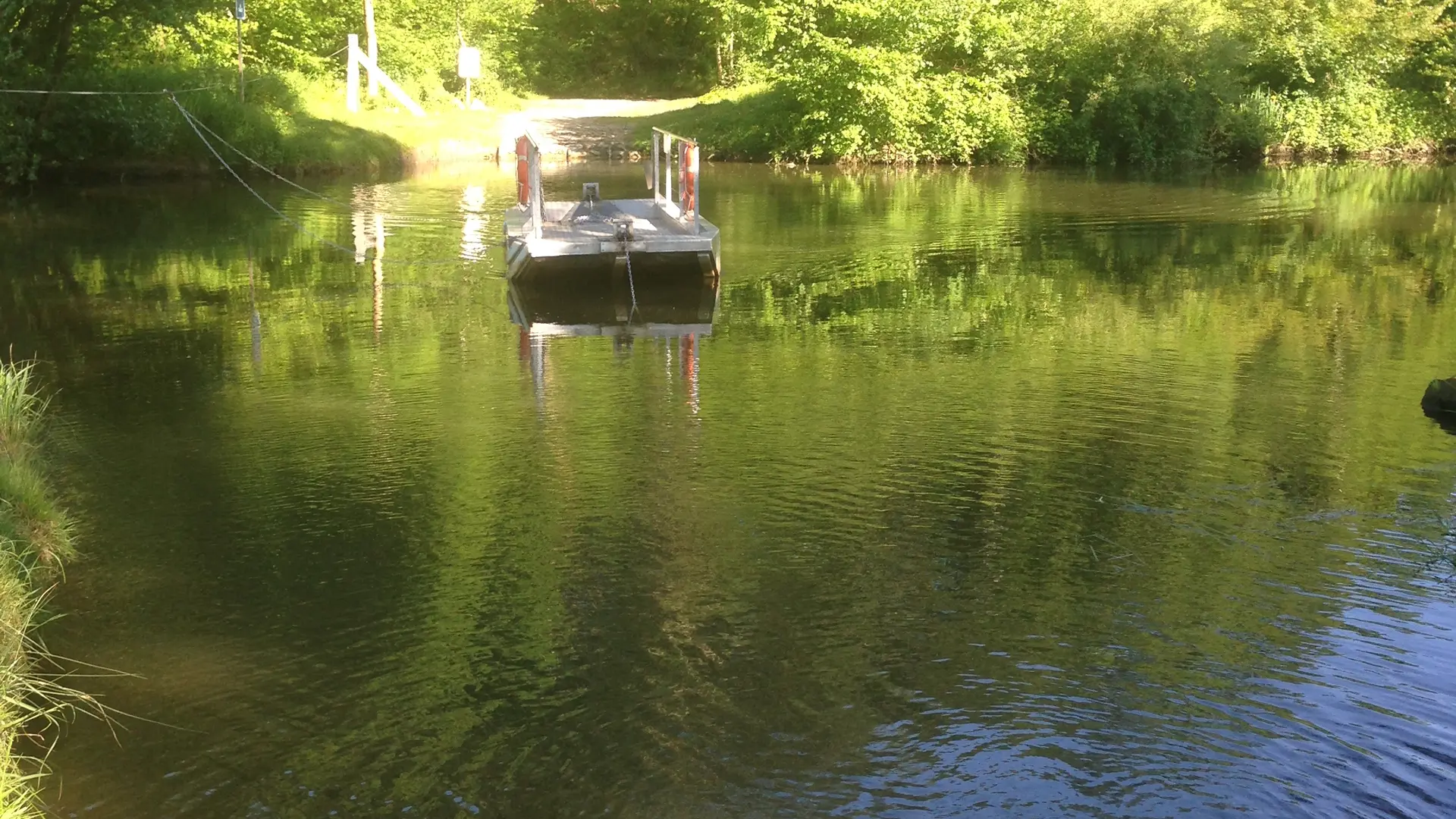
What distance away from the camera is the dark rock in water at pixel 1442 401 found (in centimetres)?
1041

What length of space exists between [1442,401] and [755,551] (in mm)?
5813

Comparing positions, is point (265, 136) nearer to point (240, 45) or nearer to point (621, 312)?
point (240, 45)

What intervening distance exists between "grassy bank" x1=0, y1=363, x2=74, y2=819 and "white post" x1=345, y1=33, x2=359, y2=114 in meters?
24.8

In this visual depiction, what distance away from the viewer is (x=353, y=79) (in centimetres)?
3306

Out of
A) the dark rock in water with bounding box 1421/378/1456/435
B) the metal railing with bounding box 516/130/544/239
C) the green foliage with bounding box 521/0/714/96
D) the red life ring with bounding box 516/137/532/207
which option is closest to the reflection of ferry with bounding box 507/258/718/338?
the metal railing with bounding box 516/130/544/239

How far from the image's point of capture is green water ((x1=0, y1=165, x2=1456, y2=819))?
5473mm

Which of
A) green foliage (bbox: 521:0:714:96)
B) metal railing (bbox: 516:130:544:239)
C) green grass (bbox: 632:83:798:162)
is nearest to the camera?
metal railing (bbox: 516:130:544:239)

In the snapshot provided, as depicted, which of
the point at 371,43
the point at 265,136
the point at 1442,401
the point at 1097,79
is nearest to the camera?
the point at 1442,401

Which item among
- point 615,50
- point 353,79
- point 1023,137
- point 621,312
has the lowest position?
point 621,312

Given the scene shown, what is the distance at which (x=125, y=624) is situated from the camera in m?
6.83

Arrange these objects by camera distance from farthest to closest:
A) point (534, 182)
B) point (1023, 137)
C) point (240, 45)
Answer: point (1023, 137), point (240, 45), point (534, 182)

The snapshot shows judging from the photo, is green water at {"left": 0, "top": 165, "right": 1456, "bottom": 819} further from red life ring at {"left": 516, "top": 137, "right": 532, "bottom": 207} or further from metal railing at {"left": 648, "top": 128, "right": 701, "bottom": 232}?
red life ring at {"left": 516, "top": 137, "right": 532, "bottom": 207}

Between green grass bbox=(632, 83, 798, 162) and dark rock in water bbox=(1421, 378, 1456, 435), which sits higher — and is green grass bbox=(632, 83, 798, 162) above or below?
above

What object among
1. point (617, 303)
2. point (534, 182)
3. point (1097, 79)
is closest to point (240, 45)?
point (534, 182)
